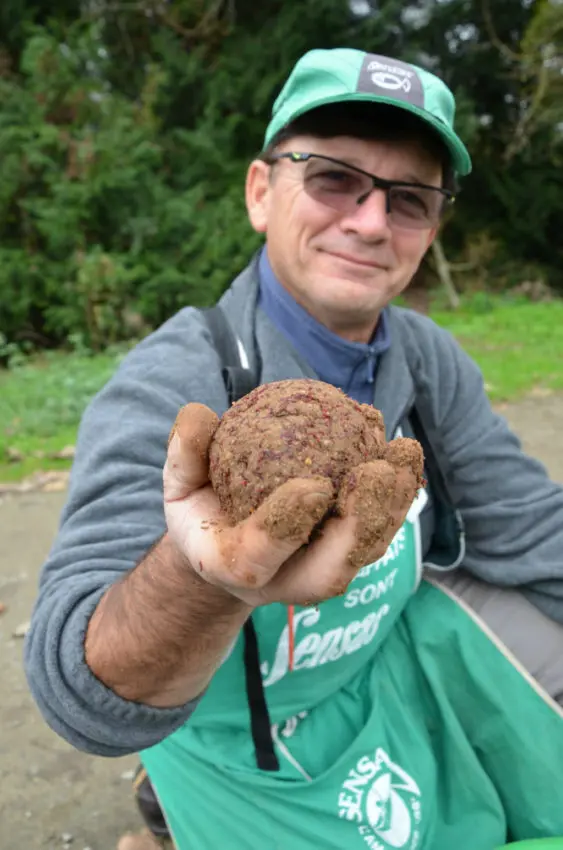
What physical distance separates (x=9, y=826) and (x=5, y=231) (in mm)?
9343

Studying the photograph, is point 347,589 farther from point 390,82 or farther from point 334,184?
point 390,82

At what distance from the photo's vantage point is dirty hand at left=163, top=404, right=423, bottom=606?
98cm

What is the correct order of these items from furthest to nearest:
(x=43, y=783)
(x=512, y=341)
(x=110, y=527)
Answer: (x=512, y=341) < (x=43, y=783) < (x=110, y=527)

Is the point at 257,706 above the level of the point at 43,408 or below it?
above

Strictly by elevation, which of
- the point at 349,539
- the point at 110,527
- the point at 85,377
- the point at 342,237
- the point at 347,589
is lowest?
the point at 85,377

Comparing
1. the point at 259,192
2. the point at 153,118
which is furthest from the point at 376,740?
the point at 153,118

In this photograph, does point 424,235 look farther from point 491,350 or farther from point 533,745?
point 491,350

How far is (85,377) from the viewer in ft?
23.3

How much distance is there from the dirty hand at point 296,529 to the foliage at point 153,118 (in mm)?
8478

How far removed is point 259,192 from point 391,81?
486 mm

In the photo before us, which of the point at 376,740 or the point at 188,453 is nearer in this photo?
the point at 188,453

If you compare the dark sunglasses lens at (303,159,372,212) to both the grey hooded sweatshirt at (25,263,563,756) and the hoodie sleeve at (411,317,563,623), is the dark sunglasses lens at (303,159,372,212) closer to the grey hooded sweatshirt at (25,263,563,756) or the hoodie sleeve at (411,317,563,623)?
the grey hooded sweatshirt at (25,263,563,756)

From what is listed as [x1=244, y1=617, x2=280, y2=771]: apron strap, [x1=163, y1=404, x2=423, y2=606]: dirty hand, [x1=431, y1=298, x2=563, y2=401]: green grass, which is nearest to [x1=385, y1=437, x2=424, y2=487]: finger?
[x1=163, y1=404, x2=423, y2=606]: dirty hand

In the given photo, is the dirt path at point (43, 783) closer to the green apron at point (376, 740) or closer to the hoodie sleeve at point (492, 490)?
the green apron at point (376, 740)
